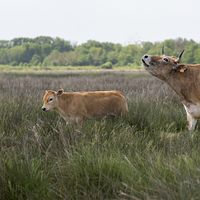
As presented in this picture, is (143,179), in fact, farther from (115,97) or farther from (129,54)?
(129,54)

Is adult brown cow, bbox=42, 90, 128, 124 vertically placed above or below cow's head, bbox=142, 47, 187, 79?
below

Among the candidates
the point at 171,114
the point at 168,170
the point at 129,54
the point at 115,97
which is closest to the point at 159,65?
the point at 115,97

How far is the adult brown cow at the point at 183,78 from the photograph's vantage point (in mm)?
4359

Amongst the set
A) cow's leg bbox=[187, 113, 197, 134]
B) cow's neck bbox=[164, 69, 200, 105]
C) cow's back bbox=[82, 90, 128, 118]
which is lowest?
cow's leg bbox=[187, 113, 197, 134]

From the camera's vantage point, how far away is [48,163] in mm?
3215

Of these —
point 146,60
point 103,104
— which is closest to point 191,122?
point 146,60

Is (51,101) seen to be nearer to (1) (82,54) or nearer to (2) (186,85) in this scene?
(2) (186,85)

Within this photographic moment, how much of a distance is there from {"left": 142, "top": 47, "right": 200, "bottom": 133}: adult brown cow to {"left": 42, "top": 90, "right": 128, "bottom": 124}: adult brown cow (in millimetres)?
1159

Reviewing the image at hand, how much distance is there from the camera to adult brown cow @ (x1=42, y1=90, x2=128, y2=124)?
16.6ft

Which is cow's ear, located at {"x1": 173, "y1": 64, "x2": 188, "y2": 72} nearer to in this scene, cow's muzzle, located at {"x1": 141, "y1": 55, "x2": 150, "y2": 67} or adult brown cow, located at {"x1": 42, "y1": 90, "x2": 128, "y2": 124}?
cow's muzzle, located at {"x1": 141, "y1": 55, "x2": 150, "y2": 67}

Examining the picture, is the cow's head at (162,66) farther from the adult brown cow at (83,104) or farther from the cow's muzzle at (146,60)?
the adult brown cow at (83,104)

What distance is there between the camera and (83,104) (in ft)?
17.0

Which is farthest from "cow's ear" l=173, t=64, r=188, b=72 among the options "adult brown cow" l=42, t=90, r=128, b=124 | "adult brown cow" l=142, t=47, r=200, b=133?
"adult brown cow" l=42, t=90, r=128, b=124

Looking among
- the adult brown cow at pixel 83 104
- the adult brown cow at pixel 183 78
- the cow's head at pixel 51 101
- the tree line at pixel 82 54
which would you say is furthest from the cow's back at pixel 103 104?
the tree line at pixel 82 54
